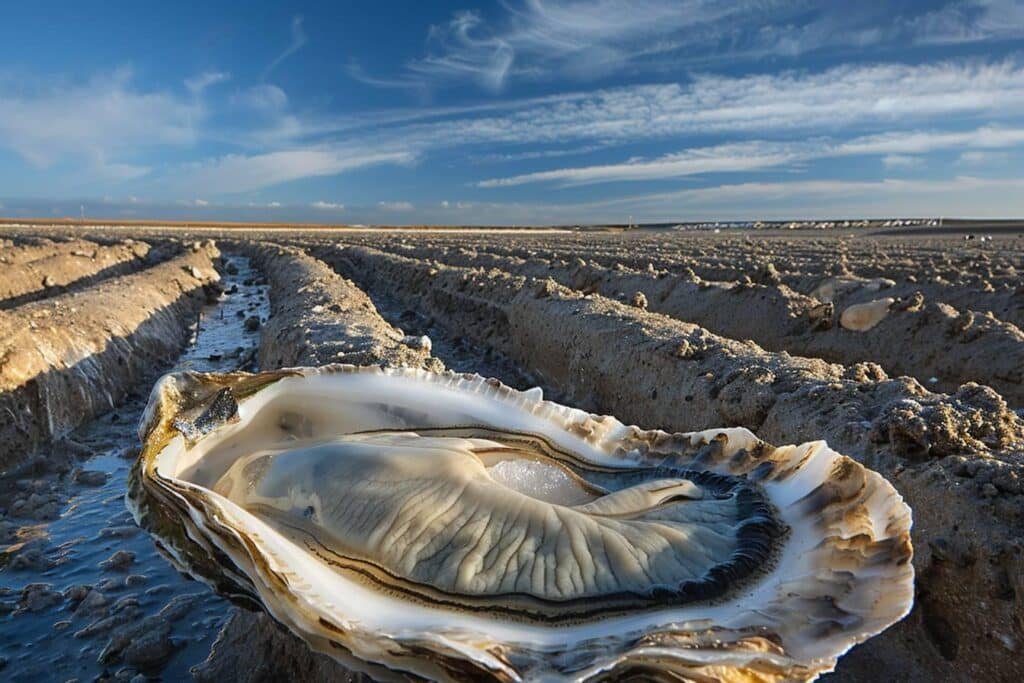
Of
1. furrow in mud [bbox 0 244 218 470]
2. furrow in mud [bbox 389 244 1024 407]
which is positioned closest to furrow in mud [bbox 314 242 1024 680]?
furrow in mud [bbox 389 244 1024 407]

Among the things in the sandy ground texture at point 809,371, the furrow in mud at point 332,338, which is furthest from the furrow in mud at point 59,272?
the furrow in mud at point 332,338

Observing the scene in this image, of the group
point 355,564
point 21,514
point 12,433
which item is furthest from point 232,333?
point 355,564

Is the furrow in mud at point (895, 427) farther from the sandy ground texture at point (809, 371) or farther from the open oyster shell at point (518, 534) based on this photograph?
the open oyster shell at point (518, 534)

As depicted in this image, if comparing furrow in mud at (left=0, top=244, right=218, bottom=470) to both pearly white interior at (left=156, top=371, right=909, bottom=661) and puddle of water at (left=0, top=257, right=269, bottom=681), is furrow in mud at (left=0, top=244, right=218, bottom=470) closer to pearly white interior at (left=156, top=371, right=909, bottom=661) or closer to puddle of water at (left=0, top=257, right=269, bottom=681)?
puddle of water at (left=0, top=257, right=269, bottom=681)

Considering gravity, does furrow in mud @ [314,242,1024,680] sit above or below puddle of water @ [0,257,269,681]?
above

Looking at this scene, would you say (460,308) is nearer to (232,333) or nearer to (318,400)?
(232,333)

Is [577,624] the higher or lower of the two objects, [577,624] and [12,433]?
the higher
